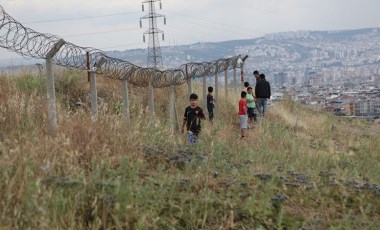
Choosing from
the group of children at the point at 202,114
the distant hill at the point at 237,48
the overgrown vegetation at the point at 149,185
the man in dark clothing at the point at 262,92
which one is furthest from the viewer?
the distant hill at the point at 237,48

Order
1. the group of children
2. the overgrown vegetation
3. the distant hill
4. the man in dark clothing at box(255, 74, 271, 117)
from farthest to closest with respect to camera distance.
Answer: the distant hill → the man in dark clothing at box(255, 74, 271, 117) → the group of children → the overgrown vegetation

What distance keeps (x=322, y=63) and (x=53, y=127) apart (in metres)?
118

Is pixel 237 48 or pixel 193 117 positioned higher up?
pixel 237 48

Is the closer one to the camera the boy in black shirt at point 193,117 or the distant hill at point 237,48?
the boy in black shirt at point 193,117

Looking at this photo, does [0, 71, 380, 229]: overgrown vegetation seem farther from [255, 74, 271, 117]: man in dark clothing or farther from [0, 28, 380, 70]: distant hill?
[0, 28, 380, 70]: distant hill

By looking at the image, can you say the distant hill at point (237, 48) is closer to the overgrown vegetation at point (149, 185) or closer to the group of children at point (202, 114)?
the group of children at point (202, 114)

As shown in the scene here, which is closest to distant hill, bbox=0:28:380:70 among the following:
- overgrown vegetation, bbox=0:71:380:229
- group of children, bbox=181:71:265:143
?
group of children, bbox=181:71:265:143

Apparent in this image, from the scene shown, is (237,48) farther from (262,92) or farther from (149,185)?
(149,185)

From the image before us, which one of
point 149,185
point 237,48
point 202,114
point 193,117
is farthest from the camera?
point 237,48

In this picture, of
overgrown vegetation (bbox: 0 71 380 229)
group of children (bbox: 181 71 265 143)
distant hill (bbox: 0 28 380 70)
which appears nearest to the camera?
overgrown vegetation (bbox: 0 71 380 229)

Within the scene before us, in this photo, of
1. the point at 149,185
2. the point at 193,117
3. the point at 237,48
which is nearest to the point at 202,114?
the point at 193,117

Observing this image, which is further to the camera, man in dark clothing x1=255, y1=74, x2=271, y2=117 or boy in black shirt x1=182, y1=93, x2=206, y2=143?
man in dark clothing x1=255, y1=74, x2=271, y2=117

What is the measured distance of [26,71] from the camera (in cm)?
1570

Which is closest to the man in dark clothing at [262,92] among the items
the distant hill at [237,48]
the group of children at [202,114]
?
the group of children at [202,114]
